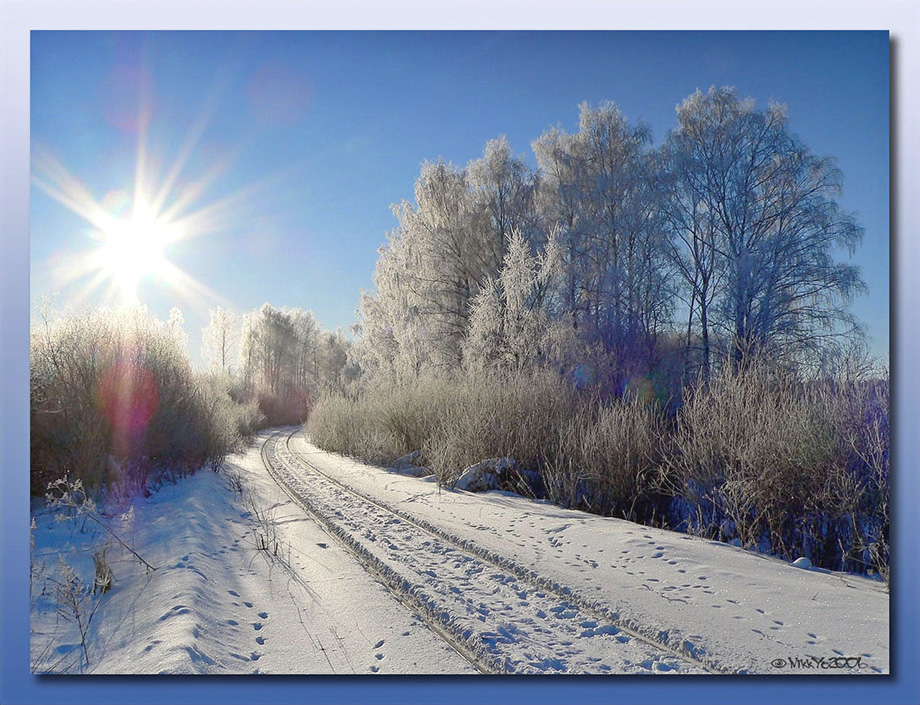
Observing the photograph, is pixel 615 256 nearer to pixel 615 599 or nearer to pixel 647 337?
pixel 647 337

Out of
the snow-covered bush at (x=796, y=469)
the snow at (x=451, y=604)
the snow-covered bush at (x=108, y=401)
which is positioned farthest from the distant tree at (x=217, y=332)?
the snow-covered bush at (x=796, y=469)

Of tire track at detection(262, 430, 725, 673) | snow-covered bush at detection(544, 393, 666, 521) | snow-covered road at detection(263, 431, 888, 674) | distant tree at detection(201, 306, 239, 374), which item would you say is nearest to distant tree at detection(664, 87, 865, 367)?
snow-covered bush at detection(544, 393, 666, 521)

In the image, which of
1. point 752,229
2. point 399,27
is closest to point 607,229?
point 752,229

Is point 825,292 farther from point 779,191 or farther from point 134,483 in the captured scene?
point 134,483

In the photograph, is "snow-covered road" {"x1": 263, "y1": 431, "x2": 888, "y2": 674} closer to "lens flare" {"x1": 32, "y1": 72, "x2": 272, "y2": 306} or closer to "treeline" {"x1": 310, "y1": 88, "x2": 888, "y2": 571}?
"treeline" {"x1": 310, "y1": 88, "x2": 888, "y2": 571}

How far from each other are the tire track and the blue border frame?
1256 millimetres

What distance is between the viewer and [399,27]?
3.30m

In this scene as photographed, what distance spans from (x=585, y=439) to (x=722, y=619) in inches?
156

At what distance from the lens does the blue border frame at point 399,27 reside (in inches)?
114

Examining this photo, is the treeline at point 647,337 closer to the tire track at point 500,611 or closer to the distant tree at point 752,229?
the distant tree at point 752,229

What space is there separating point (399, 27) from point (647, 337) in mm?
10618

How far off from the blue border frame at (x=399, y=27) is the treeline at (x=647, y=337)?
0.48m

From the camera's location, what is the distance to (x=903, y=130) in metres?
3.16

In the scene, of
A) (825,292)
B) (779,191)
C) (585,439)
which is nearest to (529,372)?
(585,439)
